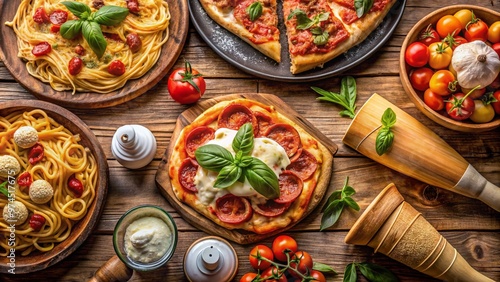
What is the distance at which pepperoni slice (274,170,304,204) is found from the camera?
4.92 m

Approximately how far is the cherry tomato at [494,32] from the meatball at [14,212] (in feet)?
14.1

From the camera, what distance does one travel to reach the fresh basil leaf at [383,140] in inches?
197

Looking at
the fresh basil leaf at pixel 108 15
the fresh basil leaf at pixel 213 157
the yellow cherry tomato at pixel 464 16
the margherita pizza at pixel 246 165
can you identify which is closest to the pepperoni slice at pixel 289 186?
the margherita pizza at pixel 246 165

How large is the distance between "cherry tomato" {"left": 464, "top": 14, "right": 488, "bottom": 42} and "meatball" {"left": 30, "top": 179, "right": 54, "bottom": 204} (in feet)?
12.7

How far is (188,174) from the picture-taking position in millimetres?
5012

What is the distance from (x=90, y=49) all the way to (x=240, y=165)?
1793 mm

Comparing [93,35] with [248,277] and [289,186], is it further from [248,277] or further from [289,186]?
[248,277]

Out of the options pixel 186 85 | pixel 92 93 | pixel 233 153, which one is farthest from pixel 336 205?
pixel 92 93

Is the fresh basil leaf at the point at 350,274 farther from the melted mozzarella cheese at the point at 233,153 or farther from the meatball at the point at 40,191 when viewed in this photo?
the meatball at the point at 40,191

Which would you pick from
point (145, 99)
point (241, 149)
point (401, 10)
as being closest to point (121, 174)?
point (145, 99)

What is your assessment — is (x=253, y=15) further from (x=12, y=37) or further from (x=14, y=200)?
(x=14, y=200)

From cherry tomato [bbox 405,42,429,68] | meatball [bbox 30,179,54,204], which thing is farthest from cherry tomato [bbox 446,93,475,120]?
meatball [bbox 30,179,54,204]

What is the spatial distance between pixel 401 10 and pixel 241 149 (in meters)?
2.10

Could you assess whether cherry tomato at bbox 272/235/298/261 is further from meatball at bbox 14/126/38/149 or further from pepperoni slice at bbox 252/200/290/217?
meatball at bbox 14/126/38/149
